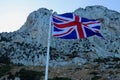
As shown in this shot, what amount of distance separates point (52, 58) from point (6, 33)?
14144 millimetres

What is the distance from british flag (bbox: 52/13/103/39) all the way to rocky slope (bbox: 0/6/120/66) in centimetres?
3568

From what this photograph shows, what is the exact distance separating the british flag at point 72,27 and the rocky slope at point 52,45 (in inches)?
1405

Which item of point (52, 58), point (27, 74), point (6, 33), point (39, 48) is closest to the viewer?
point (27, 74)

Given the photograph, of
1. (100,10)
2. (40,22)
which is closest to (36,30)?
(40,22)

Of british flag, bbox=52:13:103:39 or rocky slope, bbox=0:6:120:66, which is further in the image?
rocky slope, bbox=0:6:120:66

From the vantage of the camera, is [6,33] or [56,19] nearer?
[56,19]

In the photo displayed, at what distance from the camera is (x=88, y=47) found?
6475cm

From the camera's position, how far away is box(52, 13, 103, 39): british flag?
17.8 meters

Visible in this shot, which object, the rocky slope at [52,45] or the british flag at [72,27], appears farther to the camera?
the rocky slope at [52,45]

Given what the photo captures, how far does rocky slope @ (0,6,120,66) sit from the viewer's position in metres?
58.3

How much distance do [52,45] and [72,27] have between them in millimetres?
45668

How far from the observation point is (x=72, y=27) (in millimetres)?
18156

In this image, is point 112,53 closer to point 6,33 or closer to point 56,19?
point 6,33

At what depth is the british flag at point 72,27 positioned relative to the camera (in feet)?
58.5
